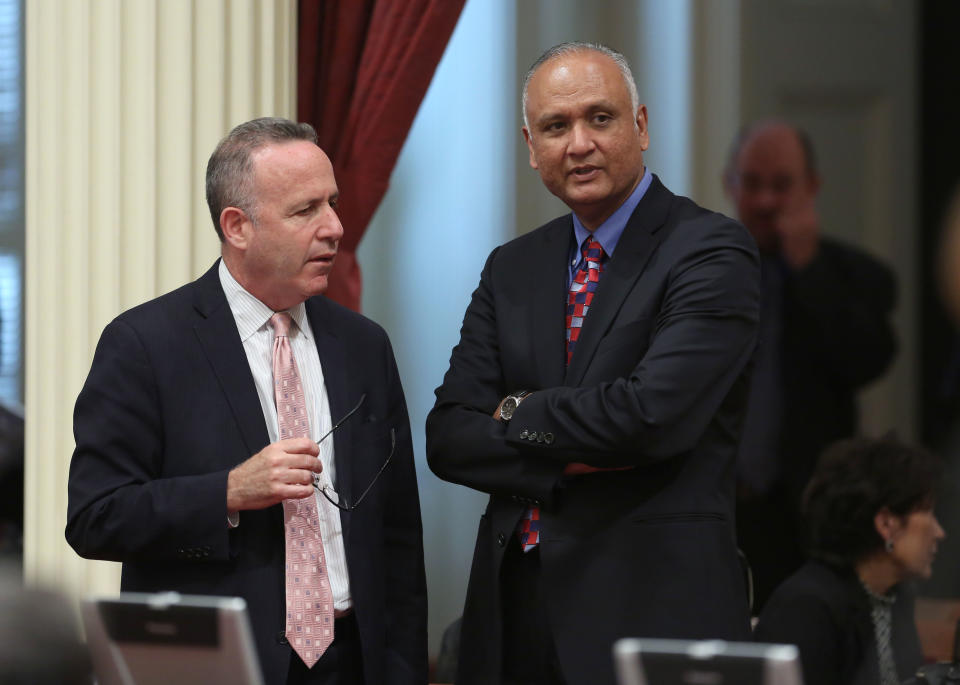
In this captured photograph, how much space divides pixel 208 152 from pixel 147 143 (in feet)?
0.43

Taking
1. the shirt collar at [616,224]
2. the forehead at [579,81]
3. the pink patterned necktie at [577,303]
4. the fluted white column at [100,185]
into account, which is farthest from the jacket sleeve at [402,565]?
the fluted white column at [100,185]

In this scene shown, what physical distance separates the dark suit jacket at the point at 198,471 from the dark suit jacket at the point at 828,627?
2.84 ft

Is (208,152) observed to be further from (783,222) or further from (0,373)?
(783,222)

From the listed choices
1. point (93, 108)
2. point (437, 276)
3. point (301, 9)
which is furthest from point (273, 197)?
point (437, 276)

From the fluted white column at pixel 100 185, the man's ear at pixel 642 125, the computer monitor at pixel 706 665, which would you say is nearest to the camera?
the computer monitor at pixel 706 665

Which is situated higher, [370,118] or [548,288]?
[370,118]

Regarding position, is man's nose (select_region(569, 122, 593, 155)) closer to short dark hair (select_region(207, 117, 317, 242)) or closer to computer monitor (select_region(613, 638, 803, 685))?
short dark hair (select_region(207, 117, 317, 242))

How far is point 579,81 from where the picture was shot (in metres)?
2.26

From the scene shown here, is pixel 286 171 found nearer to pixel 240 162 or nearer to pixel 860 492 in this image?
pixel 240 162

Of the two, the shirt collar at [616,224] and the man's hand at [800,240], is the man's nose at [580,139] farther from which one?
the man's hand at [800,240]

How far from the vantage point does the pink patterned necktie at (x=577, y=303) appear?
222 cm

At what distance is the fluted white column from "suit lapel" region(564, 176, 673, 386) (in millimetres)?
1041

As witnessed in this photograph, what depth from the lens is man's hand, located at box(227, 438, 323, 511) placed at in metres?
2.00

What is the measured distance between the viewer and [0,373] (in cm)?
399
